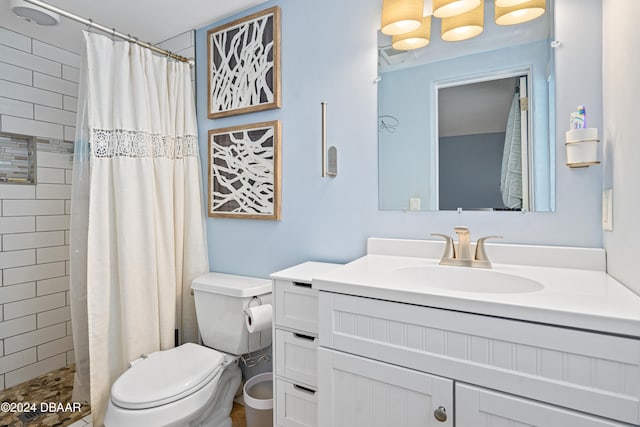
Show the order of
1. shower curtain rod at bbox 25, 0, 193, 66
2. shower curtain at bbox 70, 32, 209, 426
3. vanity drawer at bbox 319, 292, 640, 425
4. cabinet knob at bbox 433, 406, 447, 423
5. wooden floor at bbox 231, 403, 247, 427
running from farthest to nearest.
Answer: wooden floor at bbox 231, 403, 247, 427 → shower curtain at bbox 70, 32, 209, 426 → shower curtain rod at bbox 25, 0, 193, 66 → cabinet knob at bbox 433, 406, 447, 423 → vanity drawer at bbox 319, 292, 640, 425

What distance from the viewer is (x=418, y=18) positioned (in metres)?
1.42

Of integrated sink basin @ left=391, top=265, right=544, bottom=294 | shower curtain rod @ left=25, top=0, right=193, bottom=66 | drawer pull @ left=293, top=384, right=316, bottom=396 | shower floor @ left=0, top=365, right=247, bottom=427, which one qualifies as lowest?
shower floor @ left=0, top=365, right=247, bottom=427

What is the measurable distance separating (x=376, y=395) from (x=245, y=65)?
5.91ft

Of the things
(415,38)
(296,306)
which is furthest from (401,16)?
(296,306)

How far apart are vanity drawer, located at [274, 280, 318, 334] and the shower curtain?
87 cm

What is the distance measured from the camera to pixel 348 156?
169 cm

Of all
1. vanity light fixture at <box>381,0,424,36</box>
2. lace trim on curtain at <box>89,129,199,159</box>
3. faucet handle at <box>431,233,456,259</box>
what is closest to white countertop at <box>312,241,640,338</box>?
faucet handle at <box>431,233,456,259</box>

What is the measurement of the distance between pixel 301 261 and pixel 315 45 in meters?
1.13

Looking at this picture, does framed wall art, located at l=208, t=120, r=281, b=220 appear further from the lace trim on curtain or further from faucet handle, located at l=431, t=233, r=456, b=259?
faucet handle, located at l=431, t=233, r=456, b=259

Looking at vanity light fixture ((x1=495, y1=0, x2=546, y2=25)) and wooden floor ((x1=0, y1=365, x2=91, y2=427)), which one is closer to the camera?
vanity light fixture ((x1=495, y1=0, x2=546, y2=25))

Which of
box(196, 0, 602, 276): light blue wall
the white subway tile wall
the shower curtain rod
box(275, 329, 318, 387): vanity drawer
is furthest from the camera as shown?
the white subway tile wall

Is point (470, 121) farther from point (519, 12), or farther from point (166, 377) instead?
point (166, 377)

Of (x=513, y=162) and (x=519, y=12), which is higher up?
(x=519, y=12)

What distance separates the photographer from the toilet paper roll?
1639 mm
